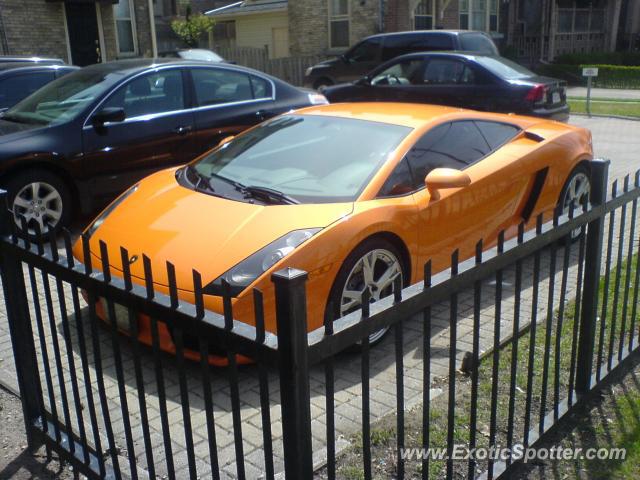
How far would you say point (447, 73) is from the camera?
1158 centimetres

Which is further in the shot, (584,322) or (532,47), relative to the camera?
(532,47)

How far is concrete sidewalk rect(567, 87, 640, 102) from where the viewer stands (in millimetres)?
21281

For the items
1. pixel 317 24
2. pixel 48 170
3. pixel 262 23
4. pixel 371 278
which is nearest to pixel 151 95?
pixel 48 170

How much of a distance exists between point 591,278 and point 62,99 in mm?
5675

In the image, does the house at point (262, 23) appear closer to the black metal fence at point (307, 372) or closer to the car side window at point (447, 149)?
the car side window at point (447, 149)

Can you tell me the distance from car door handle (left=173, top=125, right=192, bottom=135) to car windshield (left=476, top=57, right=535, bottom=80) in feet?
18.7

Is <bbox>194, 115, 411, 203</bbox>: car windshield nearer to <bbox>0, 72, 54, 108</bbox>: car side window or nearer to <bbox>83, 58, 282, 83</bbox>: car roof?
<bbox>83, 58, 282, 83</bbox>: car roof

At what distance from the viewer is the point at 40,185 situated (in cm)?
630

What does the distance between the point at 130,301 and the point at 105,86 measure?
5.15 meters

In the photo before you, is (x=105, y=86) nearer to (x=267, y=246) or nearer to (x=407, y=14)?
(x=267, y=246)

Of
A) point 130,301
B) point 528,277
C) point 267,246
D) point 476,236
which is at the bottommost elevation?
point 528,277

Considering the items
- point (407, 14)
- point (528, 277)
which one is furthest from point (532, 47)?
point (528, 277)

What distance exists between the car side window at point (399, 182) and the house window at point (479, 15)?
25329 mm

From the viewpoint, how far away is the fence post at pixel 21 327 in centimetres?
294
